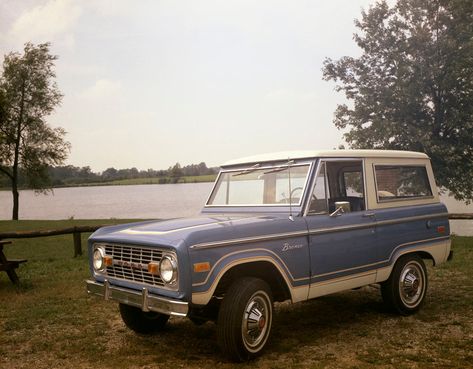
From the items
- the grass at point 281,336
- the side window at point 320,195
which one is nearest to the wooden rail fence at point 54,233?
the grass at point 281,336

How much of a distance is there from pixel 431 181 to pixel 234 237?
3.91 m

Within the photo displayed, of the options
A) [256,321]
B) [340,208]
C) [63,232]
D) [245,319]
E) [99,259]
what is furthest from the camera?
[63,232]

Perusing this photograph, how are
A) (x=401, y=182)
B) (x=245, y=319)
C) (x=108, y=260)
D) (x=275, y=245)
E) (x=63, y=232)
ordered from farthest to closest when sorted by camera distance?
(x=63, y=232)
(x=401, y=182)
(x=108, y=260)
(x=275, y=245)
(x=245, y=319)

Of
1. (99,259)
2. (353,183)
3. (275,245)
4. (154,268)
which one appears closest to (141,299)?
(154,268)

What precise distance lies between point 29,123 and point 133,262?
93.7 ft

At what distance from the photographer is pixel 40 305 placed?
25.2ft

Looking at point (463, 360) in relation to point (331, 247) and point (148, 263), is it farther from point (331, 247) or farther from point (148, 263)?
point (148, 263)

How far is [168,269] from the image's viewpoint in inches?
179

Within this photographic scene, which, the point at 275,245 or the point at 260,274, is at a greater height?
the point at 275,245

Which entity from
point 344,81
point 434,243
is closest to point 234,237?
point 434,243

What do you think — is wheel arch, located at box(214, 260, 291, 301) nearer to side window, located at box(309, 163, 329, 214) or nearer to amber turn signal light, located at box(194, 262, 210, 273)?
amber turn signal light, located at box(194, 262, 210, 273)

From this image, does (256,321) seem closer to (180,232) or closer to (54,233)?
(180,232)

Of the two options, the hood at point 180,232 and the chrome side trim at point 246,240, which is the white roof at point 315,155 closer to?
the hood at point 180,232

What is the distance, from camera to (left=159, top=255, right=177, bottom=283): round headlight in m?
4.49
